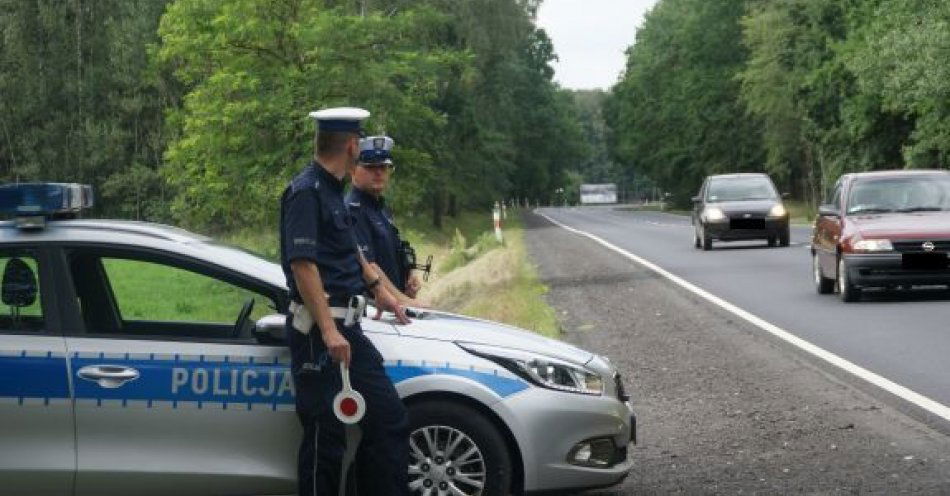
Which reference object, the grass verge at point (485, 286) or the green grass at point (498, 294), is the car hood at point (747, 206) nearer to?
the grass verge at point (485, 286)

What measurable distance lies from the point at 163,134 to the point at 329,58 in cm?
5078

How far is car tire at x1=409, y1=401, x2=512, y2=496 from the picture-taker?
651 cm

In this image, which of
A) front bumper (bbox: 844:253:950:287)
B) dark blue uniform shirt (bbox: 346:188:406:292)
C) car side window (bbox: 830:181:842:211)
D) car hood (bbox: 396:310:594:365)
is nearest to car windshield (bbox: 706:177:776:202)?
car side window (bbox: 830:181:842:211)

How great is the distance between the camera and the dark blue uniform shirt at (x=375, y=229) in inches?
311

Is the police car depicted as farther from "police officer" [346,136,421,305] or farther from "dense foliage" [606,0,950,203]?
"dense foliage" [606,0,950,203]

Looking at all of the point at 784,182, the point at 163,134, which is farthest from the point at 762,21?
the point at 163,134

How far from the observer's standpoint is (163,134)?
82.1 metres

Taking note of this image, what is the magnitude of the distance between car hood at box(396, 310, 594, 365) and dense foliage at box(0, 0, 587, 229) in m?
25.1

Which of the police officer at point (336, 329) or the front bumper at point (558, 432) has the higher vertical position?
the police officer at point (336, 329)

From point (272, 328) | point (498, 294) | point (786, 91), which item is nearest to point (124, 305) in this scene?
point (272, 328)

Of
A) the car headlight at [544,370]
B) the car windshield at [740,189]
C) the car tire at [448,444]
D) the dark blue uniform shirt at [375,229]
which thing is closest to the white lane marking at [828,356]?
the car headlight at [544,370]

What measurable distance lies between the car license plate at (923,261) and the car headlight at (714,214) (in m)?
14.9

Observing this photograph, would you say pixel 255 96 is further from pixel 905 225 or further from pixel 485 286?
pixel 905 225

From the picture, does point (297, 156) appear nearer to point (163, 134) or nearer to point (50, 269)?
point (50, 269)
